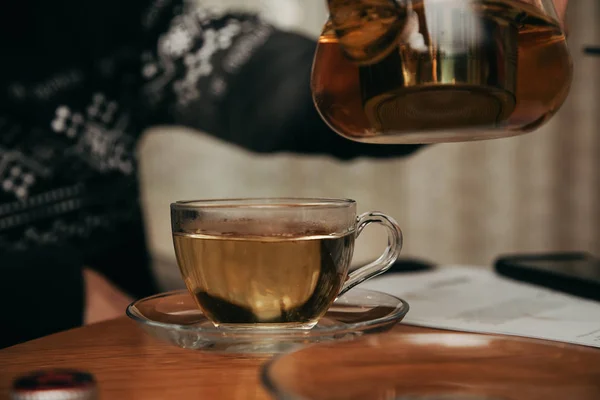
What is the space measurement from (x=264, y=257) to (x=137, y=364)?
0.08 meters

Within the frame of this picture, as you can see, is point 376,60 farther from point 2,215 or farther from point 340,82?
point 2,215

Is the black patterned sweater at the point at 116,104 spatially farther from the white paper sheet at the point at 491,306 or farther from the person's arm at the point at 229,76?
the white paper sheet at the point at 491,306

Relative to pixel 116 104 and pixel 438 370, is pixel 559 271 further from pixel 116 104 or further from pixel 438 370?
pixel 116 104

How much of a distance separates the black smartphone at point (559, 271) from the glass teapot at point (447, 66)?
20 cm

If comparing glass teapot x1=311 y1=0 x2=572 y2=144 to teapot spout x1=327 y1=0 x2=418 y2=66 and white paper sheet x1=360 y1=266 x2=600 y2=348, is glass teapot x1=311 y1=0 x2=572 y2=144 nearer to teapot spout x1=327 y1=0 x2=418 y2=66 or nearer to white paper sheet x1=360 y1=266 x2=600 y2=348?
teapot spout x1=327 y1=0 x2=418 y2=66

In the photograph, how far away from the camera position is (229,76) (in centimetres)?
105

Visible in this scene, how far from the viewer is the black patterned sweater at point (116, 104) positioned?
37.2 inches

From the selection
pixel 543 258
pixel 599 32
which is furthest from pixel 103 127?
pixel 599 32

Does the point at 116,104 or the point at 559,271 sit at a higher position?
the point at 116,104

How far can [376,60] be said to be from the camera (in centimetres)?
35

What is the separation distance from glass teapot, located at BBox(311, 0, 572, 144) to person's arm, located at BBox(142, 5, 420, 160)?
593 mm

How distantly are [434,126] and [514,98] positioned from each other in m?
0.04

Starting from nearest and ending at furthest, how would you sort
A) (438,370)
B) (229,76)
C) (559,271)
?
(438,370) < (559,271) < (229,76)

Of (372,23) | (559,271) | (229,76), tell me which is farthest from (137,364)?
(229,76)
